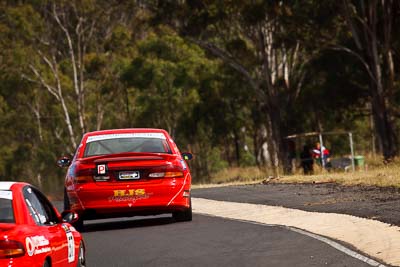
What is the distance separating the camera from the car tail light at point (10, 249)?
7.52 m

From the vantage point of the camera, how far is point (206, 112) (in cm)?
6525

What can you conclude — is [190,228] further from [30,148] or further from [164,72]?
[30,148]

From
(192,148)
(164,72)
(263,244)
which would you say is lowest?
(263,244)

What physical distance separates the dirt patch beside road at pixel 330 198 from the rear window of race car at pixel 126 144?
2422 millimetres

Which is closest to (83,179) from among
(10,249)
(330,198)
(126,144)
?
(126,144)

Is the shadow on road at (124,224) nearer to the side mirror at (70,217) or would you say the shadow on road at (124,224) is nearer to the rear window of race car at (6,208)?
the side mirror at (70,217)

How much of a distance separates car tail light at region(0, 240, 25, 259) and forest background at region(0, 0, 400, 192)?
33639 millimetres

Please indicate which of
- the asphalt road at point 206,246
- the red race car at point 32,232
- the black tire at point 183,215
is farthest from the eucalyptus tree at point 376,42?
the red race car at point 32,232

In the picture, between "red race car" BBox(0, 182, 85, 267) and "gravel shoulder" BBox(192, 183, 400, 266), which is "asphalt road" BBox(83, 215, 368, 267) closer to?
"gravel shoulder" BBox(192, 183, 400, 266)

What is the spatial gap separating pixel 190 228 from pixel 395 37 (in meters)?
31.7

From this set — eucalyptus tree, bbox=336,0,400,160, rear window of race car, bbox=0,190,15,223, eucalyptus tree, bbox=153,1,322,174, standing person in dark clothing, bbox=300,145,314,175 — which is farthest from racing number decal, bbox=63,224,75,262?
eucalyptus tree, bbox=153,1,322,174

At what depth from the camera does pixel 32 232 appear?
8.06 meters

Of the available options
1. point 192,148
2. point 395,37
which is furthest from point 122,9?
point 395,37

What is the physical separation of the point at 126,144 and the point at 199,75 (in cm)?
4833
